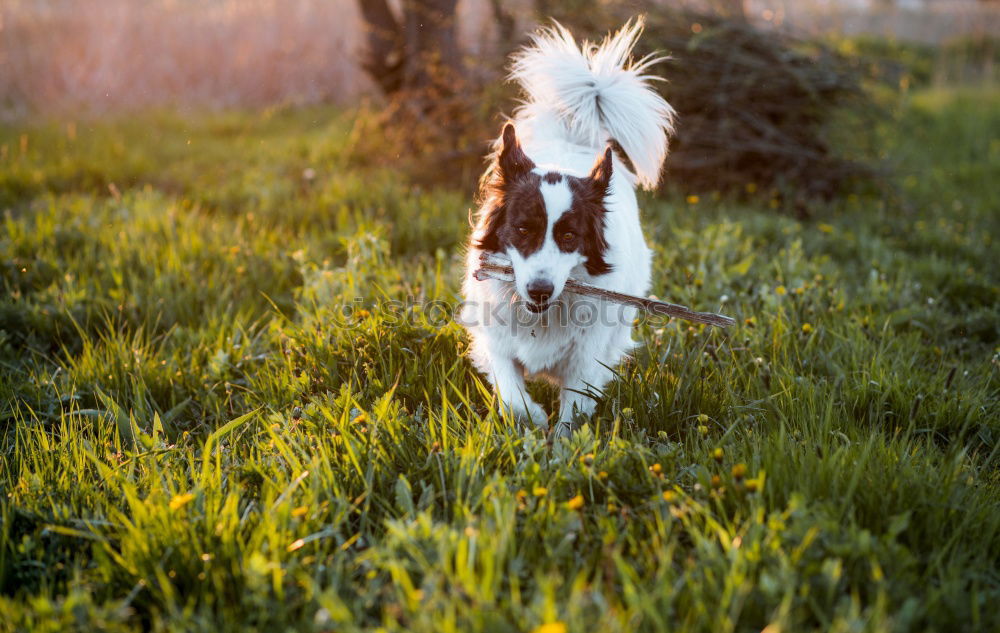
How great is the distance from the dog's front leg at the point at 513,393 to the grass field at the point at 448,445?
0.09m

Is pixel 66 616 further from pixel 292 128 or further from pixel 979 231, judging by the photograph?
pixel 292 128

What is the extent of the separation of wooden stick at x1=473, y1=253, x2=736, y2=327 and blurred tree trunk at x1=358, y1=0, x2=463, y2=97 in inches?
156

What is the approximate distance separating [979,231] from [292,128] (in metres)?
7.59

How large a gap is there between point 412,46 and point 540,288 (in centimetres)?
505

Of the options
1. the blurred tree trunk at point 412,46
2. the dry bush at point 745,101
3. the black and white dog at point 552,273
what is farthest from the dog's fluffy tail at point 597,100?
the blurred tree trunk at point 412,46

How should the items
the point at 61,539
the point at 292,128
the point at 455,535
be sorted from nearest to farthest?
the point at 455,535 < the point at 61,539 < the point at 292,128

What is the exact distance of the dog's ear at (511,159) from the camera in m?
2.81

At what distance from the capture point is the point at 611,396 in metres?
2.91

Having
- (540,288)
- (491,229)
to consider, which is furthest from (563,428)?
(491,229)

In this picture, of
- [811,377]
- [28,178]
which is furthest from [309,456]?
[28,178]

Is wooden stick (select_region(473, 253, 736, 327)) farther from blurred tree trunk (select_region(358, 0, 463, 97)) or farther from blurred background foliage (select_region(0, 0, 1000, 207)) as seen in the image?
blurred tree trunk (select_region(358, 0, 463, 97))

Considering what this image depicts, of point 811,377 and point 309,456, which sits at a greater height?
point 811,377

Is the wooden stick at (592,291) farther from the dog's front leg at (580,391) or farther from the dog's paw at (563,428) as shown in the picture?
the dog's paw at (563,428)

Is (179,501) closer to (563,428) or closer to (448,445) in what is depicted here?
(448,445)
